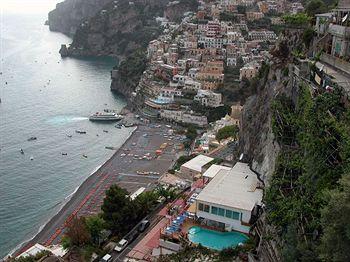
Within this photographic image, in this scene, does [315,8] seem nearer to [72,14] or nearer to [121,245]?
[121,245]

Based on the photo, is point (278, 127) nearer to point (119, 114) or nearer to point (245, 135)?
point (245, 135)

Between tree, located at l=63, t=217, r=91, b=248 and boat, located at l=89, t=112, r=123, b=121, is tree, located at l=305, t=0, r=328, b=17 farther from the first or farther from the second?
boat, located at l=89, t=112, r=123, b=121

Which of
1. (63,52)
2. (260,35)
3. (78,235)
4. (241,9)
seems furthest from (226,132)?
(63,52)

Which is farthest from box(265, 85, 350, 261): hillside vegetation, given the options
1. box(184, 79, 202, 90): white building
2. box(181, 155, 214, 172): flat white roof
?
box(184, 79, 202, 90): white building

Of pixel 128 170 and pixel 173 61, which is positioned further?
pixel 173 61

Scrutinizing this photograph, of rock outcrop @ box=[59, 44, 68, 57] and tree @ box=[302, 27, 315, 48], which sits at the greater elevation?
tree @ box=[302, 27, 315, 48]

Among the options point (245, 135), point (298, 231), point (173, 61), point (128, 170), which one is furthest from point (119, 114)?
point (298, 231)

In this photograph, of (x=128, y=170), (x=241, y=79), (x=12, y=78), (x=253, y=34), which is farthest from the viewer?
(x=12, y=78)
